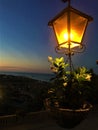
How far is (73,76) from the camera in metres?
2.00

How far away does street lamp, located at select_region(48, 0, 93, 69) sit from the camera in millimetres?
2037

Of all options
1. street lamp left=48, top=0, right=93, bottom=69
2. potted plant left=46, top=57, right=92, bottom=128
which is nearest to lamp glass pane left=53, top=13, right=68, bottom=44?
street lamp left=48, top=0, right=93, bottom=69

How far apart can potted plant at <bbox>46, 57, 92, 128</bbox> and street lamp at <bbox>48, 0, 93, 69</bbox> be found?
8.5 inches

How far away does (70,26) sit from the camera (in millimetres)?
2043

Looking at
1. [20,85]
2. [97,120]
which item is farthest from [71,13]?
[20,85]

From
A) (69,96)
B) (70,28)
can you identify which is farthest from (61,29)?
(69,96)

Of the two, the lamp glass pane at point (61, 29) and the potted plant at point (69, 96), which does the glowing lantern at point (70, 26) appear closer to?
the lamp glass pane at point (61, 29)

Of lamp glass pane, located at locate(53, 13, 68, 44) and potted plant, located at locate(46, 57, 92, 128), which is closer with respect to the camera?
potted plant, located at locate(46, 57, 92, 128)

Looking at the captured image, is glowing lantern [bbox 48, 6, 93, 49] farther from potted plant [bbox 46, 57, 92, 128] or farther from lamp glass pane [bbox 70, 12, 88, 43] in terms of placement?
potted plant [bbox 46, 57, 92, 128]

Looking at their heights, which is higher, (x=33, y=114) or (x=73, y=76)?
(x=73, y=76)

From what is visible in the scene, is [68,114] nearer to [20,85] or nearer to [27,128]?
[27,128]

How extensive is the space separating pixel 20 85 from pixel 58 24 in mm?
13364

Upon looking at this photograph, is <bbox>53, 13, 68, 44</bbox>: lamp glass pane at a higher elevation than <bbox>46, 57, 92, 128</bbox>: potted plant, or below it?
higher

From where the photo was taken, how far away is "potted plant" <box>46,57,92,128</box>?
5.72ft
